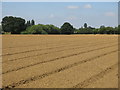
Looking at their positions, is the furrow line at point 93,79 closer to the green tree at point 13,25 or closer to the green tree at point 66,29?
the green tree at point 13,25

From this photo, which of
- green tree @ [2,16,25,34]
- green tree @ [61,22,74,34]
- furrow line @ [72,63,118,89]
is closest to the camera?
furrow line @ [72,63,118,89]

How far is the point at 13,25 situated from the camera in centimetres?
7331

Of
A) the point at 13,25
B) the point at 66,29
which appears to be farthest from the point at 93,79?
the point at 66,29

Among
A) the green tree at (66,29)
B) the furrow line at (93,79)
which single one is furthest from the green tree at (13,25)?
the furrow line at (93,79)

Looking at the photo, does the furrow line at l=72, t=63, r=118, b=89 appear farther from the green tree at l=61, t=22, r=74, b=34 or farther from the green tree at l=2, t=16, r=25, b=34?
the green tree at l=61, t=22, r=74, b=34

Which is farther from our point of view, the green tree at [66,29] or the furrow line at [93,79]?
the green tree at [66,29]

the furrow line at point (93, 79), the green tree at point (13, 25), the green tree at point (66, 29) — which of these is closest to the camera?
the furrow line at point (93, 79)

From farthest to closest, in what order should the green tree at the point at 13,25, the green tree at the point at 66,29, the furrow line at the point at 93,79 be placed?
1. the green tree at the point at 66,29
2. the green tree at the point at 13,25
3. the furrow line at the point at 93,79

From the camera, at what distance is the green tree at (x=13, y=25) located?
2829 inches

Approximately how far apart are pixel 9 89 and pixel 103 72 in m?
3.18

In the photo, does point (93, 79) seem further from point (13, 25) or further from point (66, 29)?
point (66, 29)

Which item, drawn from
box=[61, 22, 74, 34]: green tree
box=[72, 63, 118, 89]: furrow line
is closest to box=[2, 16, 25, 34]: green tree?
box=[61, 22, 74, 34]: green tree

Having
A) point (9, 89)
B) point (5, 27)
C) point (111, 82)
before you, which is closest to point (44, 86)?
point (9, 89)

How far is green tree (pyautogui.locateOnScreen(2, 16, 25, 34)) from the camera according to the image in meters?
71.9
